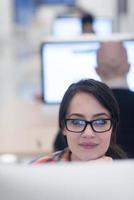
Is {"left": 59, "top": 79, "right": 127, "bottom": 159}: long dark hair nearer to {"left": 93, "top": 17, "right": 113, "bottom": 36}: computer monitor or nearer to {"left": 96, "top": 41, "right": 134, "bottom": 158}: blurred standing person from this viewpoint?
{"left": 96, "top": 41, "right": 134, "bottom": 158}: blurred standing person

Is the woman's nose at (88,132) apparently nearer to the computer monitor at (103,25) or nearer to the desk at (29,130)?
the desk at (29,130)

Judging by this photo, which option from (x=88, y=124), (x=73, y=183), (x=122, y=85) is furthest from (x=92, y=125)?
(x=122, y=85)

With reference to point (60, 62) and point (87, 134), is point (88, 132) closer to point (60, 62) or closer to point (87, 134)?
point (87, 134)

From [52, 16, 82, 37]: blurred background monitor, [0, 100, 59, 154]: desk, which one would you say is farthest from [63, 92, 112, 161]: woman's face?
[52, 16, 82, 37]: blurred background monitor

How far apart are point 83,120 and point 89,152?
0.05 metres

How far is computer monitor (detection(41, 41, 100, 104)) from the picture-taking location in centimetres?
169

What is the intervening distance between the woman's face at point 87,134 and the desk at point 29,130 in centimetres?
Answer: 100

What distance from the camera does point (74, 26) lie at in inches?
149

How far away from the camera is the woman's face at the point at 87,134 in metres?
0.78

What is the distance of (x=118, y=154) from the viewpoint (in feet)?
2.64

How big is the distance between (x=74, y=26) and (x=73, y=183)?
10.7ft

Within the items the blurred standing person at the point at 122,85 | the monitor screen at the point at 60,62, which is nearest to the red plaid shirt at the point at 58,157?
the blurred standing person at the point at 122,85

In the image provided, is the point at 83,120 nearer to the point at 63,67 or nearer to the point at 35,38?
the point at 63,67

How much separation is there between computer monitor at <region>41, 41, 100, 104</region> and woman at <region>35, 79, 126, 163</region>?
2.71 feet
